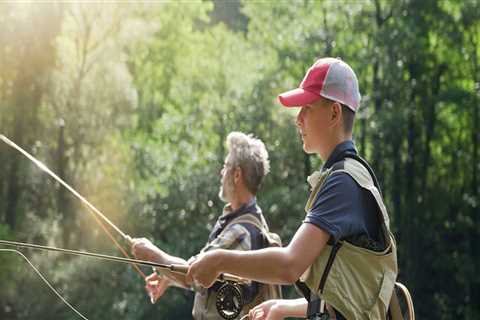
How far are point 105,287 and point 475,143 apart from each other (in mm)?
9443

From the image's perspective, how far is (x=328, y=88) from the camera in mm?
2820

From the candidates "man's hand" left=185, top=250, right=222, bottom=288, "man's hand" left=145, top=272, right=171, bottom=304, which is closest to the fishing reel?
"man's hand" left=145, top=272, right=171, bottom=304

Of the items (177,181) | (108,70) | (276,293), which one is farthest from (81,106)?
(276,293)

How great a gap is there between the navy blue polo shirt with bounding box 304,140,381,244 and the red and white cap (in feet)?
0.84

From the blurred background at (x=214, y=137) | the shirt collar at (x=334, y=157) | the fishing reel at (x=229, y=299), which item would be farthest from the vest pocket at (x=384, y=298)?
the blurred background at (x=214, y=137)

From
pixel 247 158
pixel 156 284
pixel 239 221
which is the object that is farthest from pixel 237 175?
pixel 156 284

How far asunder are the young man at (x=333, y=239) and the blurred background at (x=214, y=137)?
16.5 metres

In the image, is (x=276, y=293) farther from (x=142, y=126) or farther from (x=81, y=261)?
(x=142, y=126)

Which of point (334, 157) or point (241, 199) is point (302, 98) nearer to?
point (334, 157)

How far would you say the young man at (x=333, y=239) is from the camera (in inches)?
102

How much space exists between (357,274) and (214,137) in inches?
784

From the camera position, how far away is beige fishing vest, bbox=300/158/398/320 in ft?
8.71

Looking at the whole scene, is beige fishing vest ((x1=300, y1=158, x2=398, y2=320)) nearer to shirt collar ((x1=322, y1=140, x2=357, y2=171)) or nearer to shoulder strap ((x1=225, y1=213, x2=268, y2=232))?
shirt collar ((x1=322, y1=140, x2=357, y2=171))

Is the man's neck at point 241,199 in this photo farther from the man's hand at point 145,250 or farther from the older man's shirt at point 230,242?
the man's hand at point 145,250
